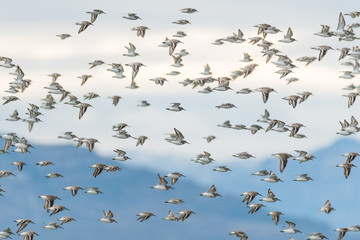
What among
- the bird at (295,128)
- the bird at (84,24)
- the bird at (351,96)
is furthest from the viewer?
the bird at (351,96)

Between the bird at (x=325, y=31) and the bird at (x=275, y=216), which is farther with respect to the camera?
the bird at (x=275, y=216)

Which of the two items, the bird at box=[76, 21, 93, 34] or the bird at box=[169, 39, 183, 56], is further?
the bird at box=[169, 39, 183, 56]

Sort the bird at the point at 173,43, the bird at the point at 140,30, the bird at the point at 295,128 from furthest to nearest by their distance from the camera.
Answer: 1. the bird at the point at 140,30
2. the bird at the point at 295,128
3. the bird at the point at 173,43

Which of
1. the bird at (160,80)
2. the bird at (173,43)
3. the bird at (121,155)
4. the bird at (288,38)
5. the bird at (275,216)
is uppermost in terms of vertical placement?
the bird at (288,38)

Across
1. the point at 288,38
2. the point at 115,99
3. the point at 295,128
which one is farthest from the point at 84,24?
the point at 295,128

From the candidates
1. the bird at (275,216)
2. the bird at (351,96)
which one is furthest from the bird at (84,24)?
the bird at (351,96)

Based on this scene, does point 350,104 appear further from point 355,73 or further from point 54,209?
point 54,209

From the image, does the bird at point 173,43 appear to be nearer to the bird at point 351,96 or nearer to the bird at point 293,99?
the bird at point 293,99

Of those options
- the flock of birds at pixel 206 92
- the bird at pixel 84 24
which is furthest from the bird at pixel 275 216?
the bird at pixel 84 24

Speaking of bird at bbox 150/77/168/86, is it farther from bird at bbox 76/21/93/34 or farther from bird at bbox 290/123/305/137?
bird at bbox 290/123/305/137

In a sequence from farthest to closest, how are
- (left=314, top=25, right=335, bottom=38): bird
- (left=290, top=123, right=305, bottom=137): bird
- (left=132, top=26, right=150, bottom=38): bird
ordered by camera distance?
(left=132, top=26, right=150, bottom=38): bird
(left=290, top=123, right=305, bottom=137): bird
(left=314, top=25, right=335, bottom=38): bird

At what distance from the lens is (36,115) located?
93.4 meters

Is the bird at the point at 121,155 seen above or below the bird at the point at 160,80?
below

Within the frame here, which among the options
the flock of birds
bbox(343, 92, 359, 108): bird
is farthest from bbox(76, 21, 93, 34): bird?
bbox(343, 92, 359, 108): bird
